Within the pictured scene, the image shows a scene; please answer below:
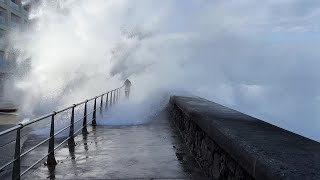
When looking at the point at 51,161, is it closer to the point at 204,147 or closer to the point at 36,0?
the point at 204,147

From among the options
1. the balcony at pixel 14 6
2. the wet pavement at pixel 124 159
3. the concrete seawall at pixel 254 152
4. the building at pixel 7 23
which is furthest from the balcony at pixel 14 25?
the concrete seawall at pixel 254 152

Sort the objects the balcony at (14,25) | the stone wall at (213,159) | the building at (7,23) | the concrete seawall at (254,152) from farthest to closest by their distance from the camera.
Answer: the balcony at (14,25), the building at (7,23), the stone wall at (213,159), the concrete seawall at (254,152)

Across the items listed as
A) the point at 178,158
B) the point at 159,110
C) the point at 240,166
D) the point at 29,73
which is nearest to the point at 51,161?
the point at 178,158

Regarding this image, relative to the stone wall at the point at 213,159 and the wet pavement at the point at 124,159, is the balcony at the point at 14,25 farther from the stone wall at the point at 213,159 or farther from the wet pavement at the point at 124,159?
the stone wall at the point at 213,159

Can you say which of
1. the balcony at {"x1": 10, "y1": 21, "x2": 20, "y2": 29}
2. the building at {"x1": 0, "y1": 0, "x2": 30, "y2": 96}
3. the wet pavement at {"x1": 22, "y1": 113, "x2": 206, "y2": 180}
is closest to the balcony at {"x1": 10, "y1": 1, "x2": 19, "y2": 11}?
the building at {"x1": 0, "y1": 0, "x2": 30, "y2": 96}

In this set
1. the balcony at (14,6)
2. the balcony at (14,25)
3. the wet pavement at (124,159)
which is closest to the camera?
the wet pavement at (124,159)

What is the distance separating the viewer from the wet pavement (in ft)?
22.0

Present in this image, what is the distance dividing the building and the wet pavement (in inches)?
1761

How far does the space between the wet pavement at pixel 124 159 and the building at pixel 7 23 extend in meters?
44.7

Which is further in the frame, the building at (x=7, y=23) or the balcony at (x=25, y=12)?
the balcony at (x=25, y=12)

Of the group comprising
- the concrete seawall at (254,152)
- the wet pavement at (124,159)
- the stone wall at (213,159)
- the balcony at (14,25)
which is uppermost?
the balcony at (14,25)

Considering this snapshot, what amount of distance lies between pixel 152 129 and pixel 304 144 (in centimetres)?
884

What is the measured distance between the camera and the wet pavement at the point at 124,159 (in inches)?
264

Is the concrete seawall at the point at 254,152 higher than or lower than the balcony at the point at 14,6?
lower
